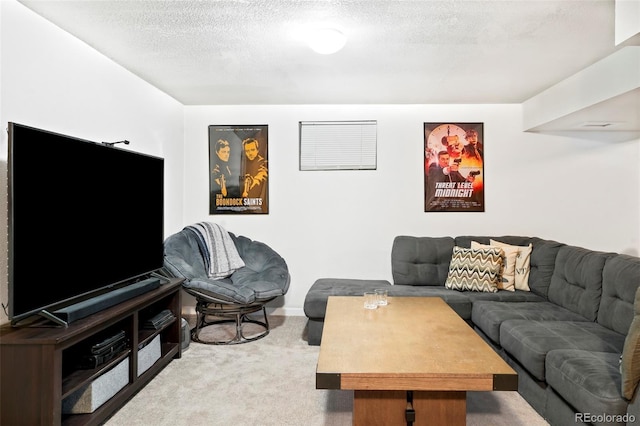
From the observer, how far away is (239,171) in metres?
4.68

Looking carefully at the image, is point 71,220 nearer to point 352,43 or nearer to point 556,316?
point 352,43

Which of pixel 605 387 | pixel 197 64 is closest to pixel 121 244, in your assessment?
pixel 197 64

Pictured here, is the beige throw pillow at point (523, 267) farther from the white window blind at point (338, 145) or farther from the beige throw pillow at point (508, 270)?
the white window blind at point (338, 145)

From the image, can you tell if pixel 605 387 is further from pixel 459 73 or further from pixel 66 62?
pixel 66 62

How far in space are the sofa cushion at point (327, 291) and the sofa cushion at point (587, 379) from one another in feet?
5.90

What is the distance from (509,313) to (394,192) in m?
1.97

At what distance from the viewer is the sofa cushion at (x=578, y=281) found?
115 inches

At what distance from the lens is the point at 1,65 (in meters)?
2.21

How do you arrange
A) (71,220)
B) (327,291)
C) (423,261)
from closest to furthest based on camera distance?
1. (71,220)
2. (327,291)
3. (423,261)

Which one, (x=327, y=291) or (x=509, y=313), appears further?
(x=327, y=291)

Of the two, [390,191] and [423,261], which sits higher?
[390,191]

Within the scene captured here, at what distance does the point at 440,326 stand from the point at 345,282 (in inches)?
68.3

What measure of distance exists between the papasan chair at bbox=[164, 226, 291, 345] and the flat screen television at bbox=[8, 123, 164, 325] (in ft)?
1.56

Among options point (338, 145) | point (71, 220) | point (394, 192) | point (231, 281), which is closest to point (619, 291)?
point (394, 192)
